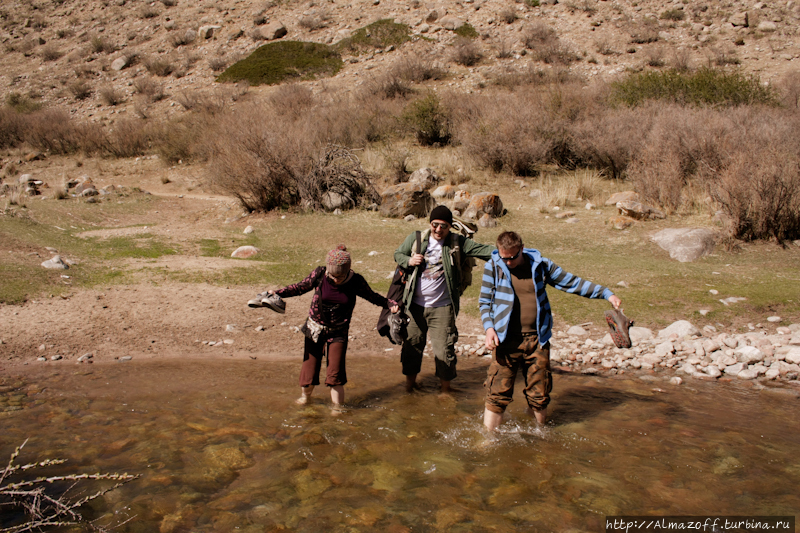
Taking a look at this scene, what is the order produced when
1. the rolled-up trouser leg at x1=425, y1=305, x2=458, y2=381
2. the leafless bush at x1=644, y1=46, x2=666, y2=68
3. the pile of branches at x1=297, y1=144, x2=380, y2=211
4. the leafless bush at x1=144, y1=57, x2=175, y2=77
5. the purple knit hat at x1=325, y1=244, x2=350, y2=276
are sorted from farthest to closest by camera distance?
1. the leafless bush at x1=144, y1=57, x2=175, y2=77
2. the leafless bush at x1=644, y1=46, x2=666, y2=68
3. the pile of branches at x1=297, y1=144, x2=380, y2=211
4. the rolled-up trouser leg at x1=425, y1=305, x2=458, y2=381
5. the purple knit hat at x1=325, y1=244, x2=350, y2=276

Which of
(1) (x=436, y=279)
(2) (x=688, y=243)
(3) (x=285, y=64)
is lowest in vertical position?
(2) (x=688, y=243)

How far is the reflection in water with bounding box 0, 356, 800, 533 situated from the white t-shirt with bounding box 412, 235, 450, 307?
40.1 inches

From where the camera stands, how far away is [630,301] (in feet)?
25.7

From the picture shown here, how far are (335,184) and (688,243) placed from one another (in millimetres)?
8395

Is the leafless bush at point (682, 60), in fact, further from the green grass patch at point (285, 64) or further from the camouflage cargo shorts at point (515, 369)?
the camouflage cargo shorts at point (515, 369)

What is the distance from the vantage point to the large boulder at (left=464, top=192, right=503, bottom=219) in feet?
42.7

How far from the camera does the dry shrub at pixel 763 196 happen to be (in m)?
9.99

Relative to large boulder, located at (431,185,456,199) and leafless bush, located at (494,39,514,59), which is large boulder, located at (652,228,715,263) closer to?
large boulder, located at (431,185,456,199)

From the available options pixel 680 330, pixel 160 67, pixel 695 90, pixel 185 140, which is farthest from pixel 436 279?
pixel 160 67

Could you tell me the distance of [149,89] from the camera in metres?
31.1

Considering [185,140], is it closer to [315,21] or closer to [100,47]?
[315,21]

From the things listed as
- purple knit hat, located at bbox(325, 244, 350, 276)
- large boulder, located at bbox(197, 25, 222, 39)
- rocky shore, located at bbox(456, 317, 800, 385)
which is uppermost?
large boulder, located at bbox(197, 25, 222, 39)

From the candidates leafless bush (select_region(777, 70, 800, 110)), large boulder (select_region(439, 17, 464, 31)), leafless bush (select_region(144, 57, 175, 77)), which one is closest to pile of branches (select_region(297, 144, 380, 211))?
leafless bush (select_region(777, 70, 800, 110))

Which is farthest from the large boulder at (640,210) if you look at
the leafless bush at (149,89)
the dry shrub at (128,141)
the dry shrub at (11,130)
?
the leafless bush at (149,89)
